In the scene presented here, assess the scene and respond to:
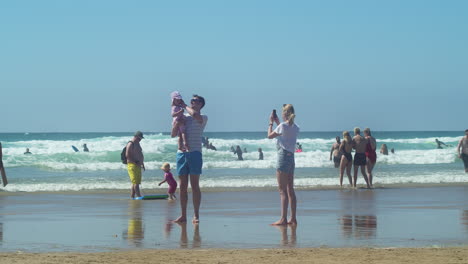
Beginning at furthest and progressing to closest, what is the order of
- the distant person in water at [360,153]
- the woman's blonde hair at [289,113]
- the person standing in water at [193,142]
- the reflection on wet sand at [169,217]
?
the distant person in water at [360,153] < the person standing in water at [193,142] < the woman's blonde hair at [289,113] < the reflection on wet sand at [169,217]

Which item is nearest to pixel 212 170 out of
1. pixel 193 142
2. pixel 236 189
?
pixel 236 189

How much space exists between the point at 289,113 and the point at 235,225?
6.00 ft

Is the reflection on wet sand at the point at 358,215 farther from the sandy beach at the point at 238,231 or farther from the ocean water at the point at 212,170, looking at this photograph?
the ocean water at the point at 212,170

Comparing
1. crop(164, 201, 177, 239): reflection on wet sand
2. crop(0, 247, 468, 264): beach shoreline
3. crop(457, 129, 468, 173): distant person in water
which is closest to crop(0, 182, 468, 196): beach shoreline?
crop(457, 129, 468, 173): distant person in water

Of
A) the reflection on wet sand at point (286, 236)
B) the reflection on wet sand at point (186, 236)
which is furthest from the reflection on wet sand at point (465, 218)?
the reflection on wet sand at point (186, 236)

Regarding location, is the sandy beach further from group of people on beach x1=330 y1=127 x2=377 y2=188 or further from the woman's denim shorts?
group of people on beach x1=330 y1=127 x2=377 y2=188

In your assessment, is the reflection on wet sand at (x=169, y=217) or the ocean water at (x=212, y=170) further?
the ocean water at (x=212, y=170)

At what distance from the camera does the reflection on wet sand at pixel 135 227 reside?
31.4 feet

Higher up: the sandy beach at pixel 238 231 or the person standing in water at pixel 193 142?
the person standing in water at pixel 193 142

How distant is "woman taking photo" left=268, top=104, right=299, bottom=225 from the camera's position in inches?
431

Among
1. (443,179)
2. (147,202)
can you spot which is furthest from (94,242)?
(443,179)

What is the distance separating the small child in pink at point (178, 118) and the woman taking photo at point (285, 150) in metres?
1.23

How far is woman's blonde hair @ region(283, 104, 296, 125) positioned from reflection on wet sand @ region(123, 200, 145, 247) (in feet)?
8.39

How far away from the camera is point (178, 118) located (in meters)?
11.0
